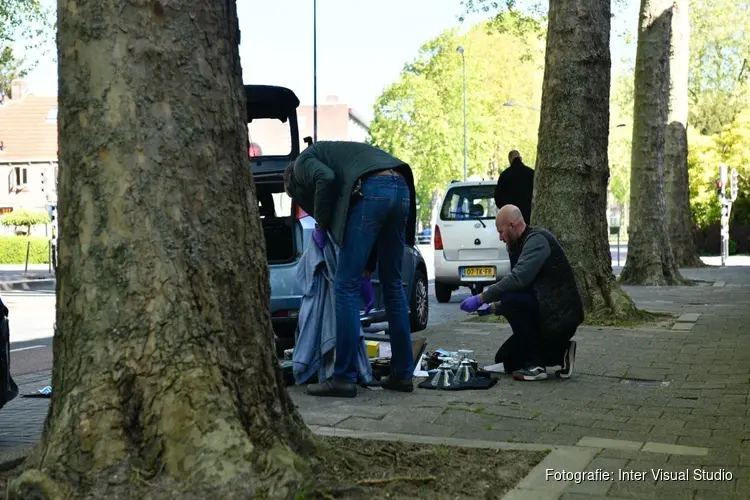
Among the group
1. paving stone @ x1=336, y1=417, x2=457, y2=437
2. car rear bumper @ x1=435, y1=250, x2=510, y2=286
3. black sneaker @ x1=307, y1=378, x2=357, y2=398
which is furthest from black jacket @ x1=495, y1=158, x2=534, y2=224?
paving stone @ x1=336, y1=417, x2=457, y2=437

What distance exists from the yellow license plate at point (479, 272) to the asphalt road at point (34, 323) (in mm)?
539

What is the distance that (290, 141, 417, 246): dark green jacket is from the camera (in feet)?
22.2

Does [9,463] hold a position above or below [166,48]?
below

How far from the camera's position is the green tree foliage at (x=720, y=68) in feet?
162

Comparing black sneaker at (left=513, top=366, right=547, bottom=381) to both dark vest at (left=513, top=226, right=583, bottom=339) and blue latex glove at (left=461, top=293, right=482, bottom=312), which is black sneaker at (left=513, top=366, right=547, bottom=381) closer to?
dark vest at (left=513, top=226, right=583, bottom=339)

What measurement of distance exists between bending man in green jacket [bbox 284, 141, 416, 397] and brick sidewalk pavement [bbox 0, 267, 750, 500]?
28cm

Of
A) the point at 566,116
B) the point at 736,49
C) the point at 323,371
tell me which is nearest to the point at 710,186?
the point at 736,49

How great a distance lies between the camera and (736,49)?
5056 centimetres

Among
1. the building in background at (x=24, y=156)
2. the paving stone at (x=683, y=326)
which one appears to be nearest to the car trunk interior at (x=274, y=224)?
the paving stone at (x=683, y=326)

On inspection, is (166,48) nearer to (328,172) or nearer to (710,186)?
(328,172)

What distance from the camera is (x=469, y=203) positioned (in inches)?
699

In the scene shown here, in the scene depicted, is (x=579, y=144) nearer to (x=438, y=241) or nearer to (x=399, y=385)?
(x=438, y=241)

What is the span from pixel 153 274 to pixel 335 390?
3.21 metres

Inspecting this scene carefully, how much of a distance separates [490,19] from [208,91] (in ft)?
86.8
